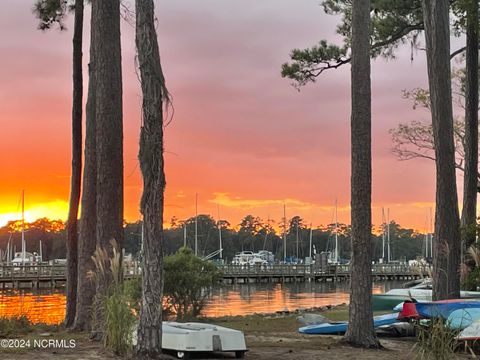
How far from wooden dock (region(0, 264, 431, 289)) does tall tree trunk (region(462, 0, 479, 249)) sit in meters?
36.2

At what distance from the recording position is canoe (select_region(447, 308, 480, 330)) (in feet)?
30.0

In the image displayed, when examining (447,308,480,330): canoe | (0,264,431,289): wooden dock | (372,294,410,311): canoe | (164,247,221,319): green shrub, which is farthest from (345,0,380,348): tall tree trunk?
(0,264,431,289): wooden dock

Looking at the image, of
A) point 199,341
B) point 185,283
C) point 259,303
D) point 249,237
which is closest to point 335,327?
point 199,341

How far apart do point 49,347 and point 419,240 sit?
114 m

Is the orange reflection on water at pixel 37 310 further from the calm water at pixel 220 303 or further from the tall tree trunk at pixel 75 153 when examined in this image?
the tall tree trunk at pixel 75 153

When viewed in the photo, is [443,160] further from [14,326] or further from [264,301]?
[264,301]

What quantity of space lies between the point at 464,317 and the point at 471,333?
387mm

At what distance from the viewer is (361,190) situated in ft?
33.1

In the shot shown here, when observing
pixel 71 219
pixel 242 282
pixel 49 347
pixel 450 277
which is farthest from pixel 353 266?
pixel 242 282

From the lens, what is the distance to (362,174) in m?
10.1

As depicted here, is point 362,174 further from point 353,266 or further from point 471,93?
point 471,93

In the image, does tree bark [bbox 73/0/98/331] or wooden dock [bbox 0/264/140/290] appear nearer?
tree bark [bbox 73/0/98/331]

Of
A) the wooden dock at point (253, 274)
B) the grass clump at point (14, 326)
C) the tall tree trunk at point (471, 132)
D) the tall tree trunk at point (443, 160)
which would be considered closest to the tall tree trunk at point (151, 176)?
the grass clump at point (14, 326)

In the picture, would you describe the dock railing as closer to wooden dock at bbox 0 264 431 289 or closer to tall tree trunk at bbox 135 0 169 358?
wooden dock at bbox 0 264 431 289
